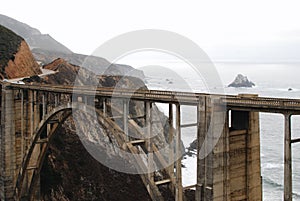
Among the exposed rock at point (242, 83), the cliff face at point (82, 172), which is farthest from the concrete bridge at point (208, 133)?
the exposed rock at point (242, 83)

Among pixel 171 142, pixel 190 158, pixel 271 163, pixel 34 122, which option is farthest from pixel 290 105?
pixel 190 158

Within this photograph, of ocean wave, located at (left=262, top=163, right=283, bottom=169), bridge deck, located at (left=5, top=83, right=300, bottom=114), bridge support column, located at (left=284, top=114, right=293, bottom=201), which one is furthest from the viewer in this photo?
ocean wave, located at (left=262, top=163, right=283, bottom=169)

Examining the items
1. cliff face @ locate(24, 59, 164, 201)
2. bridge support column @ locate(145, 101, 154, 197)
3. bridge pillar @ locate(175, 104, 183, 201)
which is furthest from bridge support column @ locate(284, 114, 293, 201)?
cliff face @ locate(24, 59, 164, 201)

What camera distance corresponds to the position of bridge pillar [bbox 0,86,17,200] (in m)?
32.4

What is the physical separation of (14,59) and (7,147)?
25.7 meters

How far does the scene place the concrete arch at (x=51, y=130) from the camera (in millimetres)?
23688

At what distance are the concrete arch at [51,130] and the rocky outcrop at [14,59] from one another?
1788cm

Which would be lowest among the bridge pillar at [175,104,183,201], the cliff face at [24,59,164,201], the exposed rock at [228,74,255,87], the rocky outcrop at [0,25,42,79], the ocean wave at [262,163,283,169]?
the ocean wave at [262,163,283,169]

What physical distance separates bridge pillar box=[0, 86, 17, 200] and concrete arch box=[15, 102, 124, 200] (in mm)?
752

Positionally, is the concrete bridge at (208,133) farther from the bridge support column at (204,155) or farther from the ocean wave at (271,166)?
the ocean wave at (271,166)

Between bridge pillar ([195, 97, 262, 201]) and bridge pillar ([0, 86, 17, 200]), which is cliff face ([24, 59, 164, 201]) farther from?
bridge pillar ([195, 97, 262, 201])

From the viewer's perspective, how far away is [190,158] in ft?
220

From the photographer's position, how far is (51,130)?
31438 millimetres

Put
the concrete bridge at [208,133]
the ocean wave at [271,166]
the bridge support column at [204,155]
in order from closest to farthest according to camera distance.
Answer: the concrete bridge at [208,133] → the bridge support column at [204,155] → the ocean wave at [271,166]
